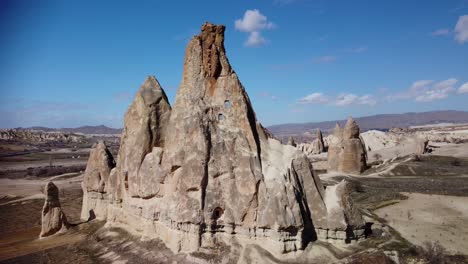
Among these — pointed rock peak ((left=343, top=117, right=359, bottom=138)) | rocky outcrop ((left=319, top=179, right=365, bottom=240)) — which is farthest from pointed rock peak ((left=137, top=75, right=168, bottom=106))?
pointed rock peak ((left=343, top=117, right=359, bottom=138))

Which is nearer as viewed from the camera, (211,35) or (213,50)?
(213,50)

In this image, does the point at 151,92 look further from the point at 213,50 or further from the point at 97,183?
the point at 97,183

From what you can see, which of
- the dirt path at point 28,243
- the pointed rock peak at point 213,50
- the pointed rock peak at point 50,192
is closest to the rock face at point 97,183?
the pointed rock peak at point 50,192

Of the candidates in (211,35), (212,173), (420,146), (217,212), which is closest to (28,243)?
(217,212)

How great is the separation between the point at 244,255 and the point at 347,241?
6.57 metres

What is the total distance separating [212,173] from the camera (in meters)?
21.0

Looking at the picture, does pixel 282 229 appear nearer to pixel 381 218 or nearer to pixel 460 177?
pixel 381 218

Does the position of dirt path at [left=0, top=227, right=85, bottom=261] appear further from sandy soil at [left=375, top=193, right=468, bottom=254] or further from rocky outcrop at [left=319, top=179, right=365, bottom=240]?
sandy soil at [left=375, top=193, right=468, bottom=254]

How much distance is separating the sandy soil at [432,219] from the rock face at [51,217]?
25.7m

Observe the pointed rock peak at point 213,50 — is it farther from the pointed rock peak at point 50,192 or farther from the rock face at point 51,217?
the rock face at point 51,217

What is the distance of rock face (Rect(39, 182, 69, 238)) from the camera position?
92.7 ft

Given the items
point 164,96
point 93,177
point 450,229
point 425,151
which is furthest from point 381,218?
point 425,151

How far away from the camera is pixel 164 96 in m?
26.4

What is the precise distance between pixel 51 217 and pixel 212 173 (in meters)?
15.6
